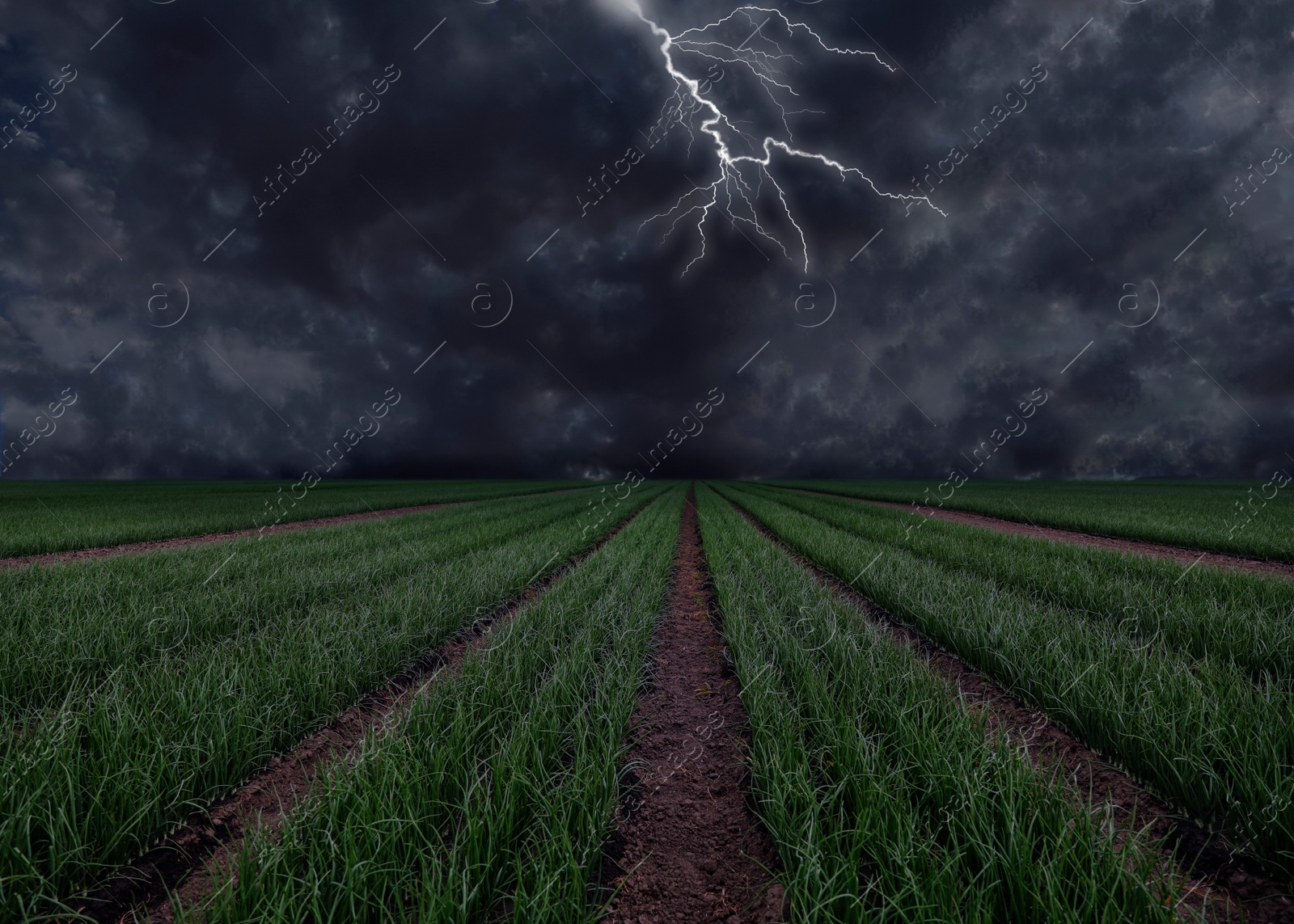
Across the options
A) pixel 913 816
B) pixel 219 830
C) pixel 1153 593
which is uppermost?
pixel 219 830

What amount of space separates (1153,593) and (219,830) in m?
8.94

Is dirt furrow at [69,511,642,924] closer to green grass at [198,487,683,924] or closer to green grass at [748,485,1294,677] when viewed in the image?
green grass at [198,487,683,924]

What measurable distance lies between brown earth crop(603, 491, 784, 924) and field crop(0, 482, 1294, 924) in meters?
0.02

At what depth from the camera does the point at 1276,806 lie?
2.14 m

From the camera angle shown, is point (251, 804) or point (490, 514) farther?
point (490, 514)

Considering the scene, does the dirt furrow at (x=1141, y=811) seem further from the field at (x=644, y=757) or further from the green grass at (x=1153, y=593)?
the green grass at (x=1153, y=593)

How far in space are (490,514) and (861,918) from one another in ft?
57.2

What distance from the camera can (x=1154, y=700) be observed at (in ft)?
9.71

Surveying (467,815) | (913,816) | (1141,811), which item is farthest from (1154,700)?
(467,815)

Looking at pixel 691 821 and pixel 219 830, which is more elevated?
pixel 219 830

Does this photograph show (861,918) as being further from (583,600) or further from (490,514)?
(490,514)

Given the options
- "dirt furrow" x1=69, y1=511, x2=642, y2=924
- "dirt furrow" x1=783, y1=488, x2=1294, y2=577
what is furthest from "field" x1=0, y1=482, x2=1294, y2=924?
"dirt furrow" x1=783, y1=488, x2=1294, y2=577

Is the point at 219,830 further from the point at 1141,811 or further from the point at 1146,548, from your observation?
the point at 1146,548

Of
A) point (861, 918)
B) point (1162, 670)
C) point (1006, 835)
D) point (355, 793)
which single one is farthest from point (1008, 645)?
point (355, 793)
